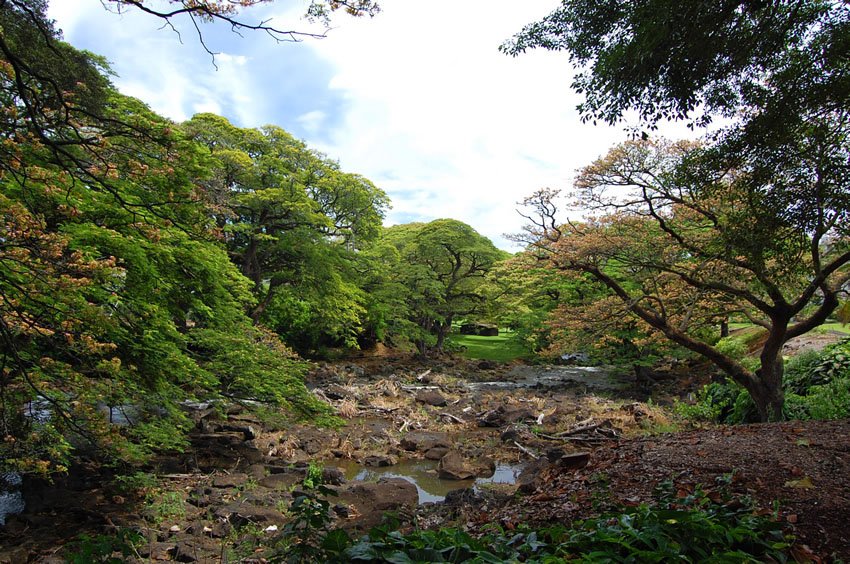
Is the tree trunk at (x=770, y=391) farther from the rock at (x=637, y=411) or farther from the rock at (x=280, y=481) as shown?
the rock at (x=280, y=481)

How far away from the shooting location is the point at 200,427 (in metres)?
10.6

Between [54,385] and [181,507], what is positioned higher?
[54,385]

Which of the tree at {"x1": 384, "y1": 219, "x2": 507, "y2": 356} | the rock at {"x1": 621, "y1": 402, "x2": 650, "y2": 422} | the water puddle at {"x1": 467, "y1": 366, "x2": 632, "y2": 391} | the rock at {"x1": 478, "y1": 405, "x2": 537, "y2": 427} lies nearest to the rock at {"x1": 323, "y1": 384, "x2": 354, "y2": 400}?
the rock at {"x1": 478, "y1": 405, "x2": 537, "y2": 427}

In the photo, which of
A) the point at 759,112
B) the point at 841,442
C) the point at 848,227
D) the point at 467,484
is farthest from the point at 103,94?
the point at 841,442

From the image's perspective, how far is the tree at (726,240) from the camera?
5.38 meters

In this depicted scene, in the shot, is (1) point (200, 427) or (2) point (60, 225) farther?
(1) point (200, 427)

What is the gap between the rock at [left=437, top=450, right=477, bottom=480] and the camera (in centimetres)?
919

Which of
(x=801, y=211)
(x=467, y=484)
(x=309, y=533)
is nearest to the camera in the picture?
(x=309, y=533)

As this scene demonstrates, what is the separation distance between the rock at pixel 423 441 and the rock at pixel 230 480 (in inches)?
155

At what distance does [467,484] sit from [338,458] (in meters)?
3.15

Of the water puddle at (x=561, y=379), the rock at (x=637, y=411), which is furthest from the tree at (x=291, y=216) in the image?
the rock at (x=637, y=411)

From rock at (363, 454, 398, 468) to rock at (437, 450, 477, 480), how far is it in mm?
1119

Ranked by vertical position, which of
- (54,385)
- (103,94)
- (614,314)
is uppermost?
(103,94)

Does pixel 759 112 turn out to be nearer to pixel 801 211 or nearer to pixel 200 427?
pixel 801 211
